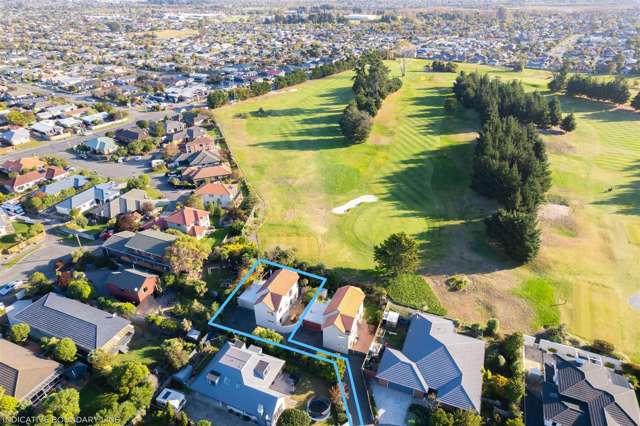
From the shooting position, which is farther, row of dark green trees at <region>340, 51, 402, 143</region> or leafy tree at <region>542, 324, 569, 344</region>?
row of dark green trees at <region>340, 51, 402, 143</region>

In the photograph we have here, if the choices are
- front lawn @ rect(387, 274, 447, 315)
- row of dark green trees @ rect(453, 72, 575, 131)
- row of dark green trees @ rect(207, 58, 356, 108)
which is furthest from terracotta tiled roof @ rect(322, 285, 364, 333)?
row of dark green trees @ rect(207, 58, 356, 108)

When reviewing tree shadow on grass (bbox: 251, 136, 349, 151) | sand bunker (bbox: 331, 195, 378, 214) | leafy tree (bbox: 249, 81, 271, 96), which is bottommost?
sand bunker (bbox: 331, 195, 378, 214)

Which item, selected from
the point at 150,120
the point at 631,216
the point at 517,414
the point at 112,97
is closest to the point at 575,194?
the point at 631,216

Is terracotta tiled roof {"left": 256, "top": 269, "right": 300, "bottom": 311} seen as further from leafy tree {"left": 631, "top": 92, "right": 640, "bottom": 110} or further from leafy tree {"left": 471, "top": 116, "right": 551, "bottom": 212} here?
leafy tree {"left": 631, "top": 92, "right": 640, "bottom": 110}

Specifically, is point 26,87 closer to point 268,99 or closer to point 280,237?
point 268,99

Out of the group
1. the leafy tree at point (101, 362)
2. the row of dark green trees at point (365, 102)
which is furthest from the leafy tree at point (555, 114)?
the leafy tree at point (101, 362)

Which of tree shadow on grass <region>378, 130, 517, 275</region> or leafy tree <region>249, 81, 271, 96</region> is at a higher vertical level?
leafy tree <region>249, 81, 271, 96</region>

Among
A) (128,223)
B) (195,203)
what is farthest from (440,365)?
(128,223)
